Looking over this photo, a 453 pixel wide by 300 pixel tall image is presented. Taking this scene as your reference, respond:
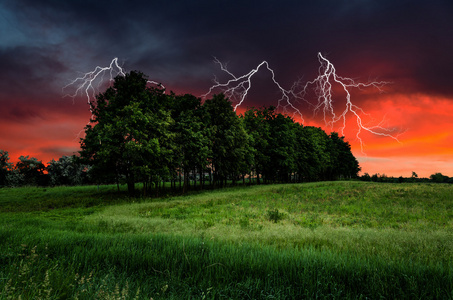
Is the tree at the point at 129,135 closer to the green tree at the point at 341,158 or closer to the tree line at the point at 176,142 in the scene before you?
the tree line at the point at 176,142

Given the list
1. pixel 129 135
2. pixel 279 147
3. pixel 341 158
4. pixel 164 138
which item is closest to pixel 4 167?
pixel 129 135

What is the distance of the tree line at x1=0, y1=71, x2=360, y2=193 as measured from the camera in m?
23.1

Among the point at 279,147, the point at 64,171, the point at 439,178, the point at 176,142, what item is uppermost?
the point at 279,147

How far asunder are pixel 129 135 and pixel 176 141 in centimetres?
646

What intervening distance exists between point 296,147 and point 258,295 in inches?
A: 2079

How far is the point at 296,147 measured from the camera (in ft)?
173

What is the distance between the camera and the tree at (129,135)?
73.0 ft

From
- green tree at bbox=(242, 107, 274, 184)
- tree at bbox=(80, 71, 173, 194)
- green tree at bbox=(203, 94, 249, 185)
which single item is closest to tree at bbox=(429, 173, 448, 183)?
green tree at bbox=(242, 107, 274, 184)

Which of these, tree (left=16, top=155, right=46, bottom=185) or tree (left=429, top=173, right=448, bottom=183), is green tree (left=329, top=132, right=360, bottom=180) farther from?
tree (left=16, top=155, right=46, bottom=185)

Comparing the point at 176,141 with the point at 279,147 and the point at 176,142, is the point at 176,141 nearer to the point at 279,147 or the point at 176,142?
the point at 176,142

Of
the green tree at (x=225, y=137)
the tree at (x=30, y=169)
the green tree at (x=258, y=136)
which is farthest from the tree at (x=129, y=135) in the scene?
the tree at (x=30, y=169)

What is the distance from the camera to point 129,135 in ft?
76.6

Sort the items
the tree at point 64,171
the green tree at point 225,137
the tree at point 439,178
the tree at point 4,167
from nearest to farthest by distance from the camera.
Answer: the green tree at point 225,137 < the tree at point 439,178 < the tree at point 4,167 < the tree at point 64,171

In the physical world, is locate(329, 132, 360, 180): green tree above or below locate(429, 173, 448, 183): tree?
above
